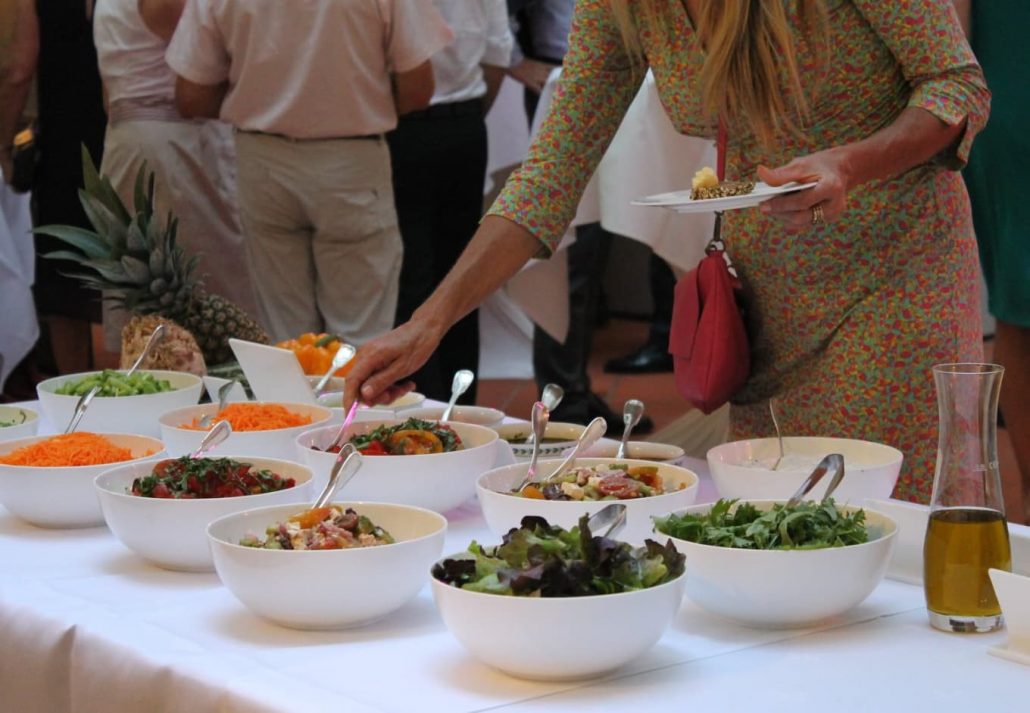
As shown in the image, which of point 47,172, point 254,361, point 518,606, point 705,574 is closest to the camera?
point 518,606

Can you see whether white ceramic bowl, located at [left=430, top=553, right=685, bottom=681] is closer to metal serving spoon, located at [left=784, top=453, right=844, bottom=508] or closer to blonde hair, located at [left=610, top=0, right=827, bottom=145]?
metal serving spoon, located at [left=784, top=453, right=844, bottom=508]

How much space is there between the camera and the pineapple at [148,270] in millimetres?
2592

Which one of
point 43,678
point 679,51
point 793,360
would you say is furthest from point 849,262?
point 43,678

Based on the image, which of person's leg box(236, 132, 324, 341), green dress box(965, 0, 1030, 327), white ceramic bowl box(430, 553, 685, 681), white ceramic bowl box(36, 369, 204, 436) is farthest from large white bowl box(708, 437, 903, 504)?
person's leg box(236, 132, 324, 341)

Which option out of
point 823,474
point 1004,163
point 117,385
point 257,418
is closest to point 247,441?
point 257,418

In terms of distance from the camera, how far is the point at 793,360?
1974 mm

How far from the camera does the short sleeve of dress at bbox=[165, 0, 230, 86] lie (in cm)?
357

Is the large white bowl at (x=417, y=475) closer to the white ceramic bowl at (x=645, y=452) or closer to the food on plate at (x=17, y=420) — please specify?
the white ceramic bowl at (x=645, y=452)

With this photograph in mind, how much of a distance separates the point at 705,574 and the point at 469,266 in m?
0.79

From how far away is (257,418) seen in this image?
1865 mm

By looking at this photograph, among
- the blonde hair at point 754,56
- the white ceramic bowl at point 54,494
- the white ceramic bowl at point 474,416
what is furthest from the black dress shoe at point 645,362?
the white ceramic bowl at point 54,494

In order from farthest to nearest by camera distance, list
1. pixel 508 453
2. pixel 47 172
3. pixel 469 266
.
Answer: pixel 47 172 → pixel 469 266 → pixel 508 453

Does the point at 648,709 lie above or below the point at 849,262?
below

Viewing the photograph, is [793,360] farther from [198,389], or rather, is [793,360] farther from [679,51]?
[198,389]
